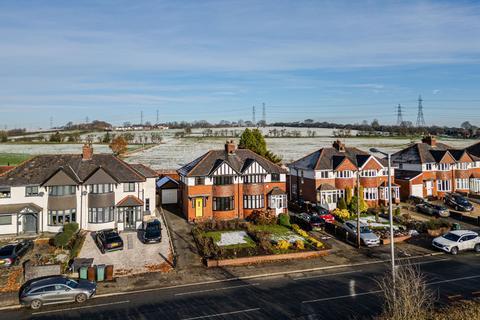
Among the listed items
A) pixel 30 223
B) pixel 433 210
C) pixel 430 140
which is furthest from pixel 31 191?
pixel 430 140

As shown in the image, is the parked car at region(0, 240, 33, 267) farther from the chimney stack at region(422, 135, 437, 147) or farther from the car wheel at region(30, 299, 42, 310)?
the chimney stack at region(422, 135, 437, 147)

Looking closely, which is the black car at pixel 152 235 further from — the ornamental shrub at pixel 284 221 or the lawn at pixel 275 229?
the ornamental shrub at pixel 284 221

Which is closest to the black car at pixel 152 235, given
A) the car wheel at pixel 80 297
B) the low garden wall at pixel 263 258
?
the low garden wall at pixel 263 258

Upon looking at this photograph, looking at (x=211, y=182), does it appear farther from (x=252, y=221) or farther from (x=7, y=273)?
(x=7, y=273)

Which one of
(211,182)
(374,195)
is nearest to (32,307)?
(211,182)

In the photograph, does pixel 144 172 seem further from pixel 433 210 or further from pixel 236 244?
pixel 433 210
